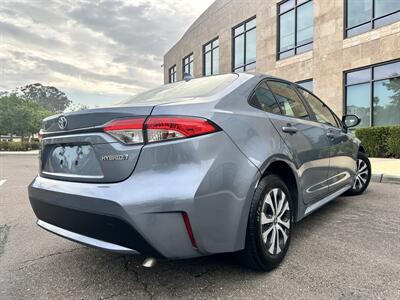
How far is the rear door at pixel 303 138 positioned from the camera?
2.97m

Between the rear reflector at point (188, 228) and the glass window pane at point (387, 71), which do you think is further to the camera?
the glass window pane at point (387, 71)

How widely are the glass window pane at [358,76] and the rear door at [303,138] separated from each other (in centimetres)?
1048

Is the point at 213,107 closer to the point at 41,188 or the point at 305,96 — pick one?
the point at 41,188

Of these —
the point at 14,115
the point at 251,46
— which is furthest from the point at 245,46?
the point at 14,115

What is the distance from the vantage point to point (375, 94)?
12.6 metres

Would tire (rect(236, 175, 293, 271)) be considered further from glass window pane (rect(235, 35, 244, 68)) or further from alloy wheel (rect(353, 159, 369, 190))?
glass window pane (rect(235, 35, 244, 68))

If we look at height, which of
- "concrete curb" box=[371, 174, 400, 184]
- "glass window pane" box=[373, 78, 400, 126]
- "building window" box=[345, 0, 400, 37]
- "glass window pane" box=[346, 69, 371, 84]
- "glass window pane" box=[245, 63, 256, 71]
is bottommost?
"concrete curb" box=[371, 174, 400, 184]

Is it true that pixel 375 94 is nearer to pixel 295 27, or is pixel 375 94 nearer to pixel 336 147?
pixel 295 27

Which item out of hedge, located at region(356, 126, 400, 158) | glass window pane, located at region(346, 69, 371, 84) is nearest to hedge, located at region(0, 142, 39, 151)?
glass window pane, located at region(346, 69, 371, 84)

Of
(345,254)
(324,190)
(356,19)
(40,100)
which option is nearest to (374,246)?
(345,254)

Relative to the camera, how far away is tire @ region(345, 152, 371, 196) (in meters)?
5.24

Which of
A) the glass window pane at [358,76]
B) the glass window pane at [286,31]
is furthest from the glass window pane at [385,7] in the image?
the glass window pane at [286,31]

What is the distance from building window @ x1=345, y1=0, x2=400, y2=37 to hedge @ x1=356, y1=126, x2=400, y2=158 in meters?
3.84

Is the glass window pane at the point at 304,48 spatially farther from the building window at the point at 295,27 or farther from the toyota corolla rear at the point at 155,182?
the toyota corolla rear at the point at 155,182
